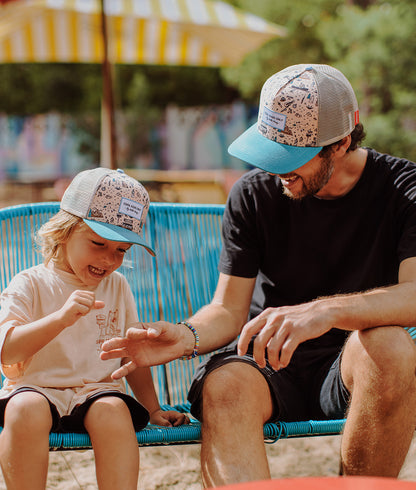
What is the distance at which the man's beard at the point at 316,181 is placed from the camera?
2.12 m

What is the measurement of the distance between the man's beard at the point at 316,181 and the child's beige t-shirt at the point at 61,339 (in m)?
0.68

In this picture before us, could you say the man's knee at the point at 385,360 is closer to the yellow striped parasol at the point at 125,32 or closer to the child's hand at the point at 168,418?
the child's hand at the point at 168,418

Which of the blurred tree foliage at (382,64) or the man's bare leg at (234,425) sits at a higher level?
the blurred tree foliage at (382,64)

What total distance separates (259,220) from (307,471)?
3.96 feet

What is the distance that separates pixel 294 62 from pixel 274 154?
11.2 m

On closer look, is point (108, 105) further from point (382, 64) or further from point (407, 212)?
point (382, 64)

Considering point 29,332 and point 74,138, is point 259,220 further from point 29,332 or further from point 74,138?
point 74,138

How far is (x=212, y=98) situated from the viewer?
1967cm

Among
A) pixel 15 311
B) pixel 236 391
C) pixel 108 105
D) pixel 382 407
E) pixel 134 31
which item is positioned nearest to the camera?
pixel 382 407

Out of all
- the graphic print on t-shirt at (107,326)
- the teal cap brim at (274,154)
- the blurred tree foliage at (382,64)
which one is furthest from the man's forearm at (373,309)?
the blurred tree foliage at (382,64)

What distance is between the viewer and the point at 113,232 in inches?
80.4

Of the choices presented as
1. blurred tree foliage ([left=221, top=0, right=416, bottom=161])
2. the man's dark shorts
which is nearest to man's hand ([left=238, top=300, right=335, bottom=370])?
the man's dark shorts

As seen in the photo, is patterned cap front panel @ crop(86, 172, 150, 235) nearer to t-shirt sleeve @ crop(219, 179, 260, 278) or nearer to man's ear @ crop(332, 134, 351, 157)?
t-shirt sleeve @ crop(219, 179, 260, 278)

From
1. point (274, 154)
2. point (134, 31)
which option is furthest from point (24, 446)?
point (134, 31)
